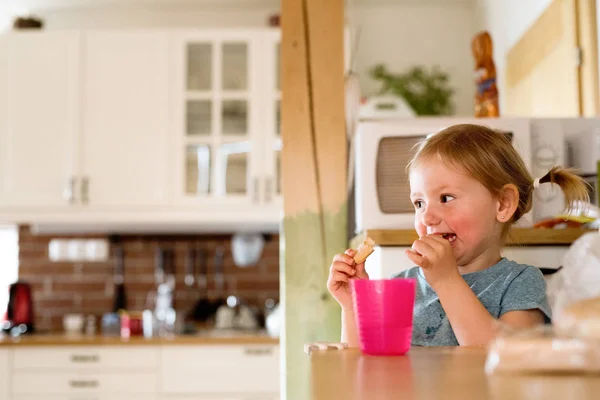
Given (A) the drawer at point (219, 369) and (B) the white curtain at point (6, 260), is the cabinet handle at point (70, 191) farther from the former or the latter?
(A) the drawer at point (219, 369)

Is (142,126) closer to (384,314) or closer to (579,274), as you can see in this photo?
(579,274)

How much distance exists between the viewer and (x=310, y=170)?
2.13m

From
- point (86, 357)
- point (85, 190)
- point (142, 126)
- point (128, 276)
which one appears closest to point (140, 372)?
point (86, 357)

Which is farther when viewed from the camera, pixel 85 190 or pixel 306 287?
pixel 85 190

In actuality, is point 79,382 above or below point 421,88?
below

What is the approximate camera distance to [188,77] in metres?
3.85

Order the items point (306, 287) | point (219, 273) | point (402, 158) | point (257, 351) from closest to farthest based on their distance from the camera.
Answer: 1. point (402, 158)
2. point (306, 287)
3. point (257, 351)
4. point (219, 273)

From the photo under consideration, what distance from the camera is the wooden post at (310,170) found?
6.89 feet

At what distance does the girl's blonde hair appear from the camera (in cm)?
131

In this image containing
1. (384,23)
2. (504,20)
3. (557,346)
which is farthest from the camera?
(384,23)

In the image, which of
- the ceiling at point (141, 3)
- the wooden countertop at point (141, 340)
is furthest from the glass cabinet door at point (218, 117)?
the wooden countertop at point (141, 340)

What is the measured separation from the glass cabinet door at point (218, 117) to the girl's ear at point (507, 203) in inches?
95.1

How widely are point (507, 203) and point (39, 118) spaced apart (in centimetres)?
292

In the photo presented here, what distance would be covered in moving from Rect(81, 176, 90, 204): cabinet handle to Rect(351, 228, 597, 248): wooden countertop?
2.23m
